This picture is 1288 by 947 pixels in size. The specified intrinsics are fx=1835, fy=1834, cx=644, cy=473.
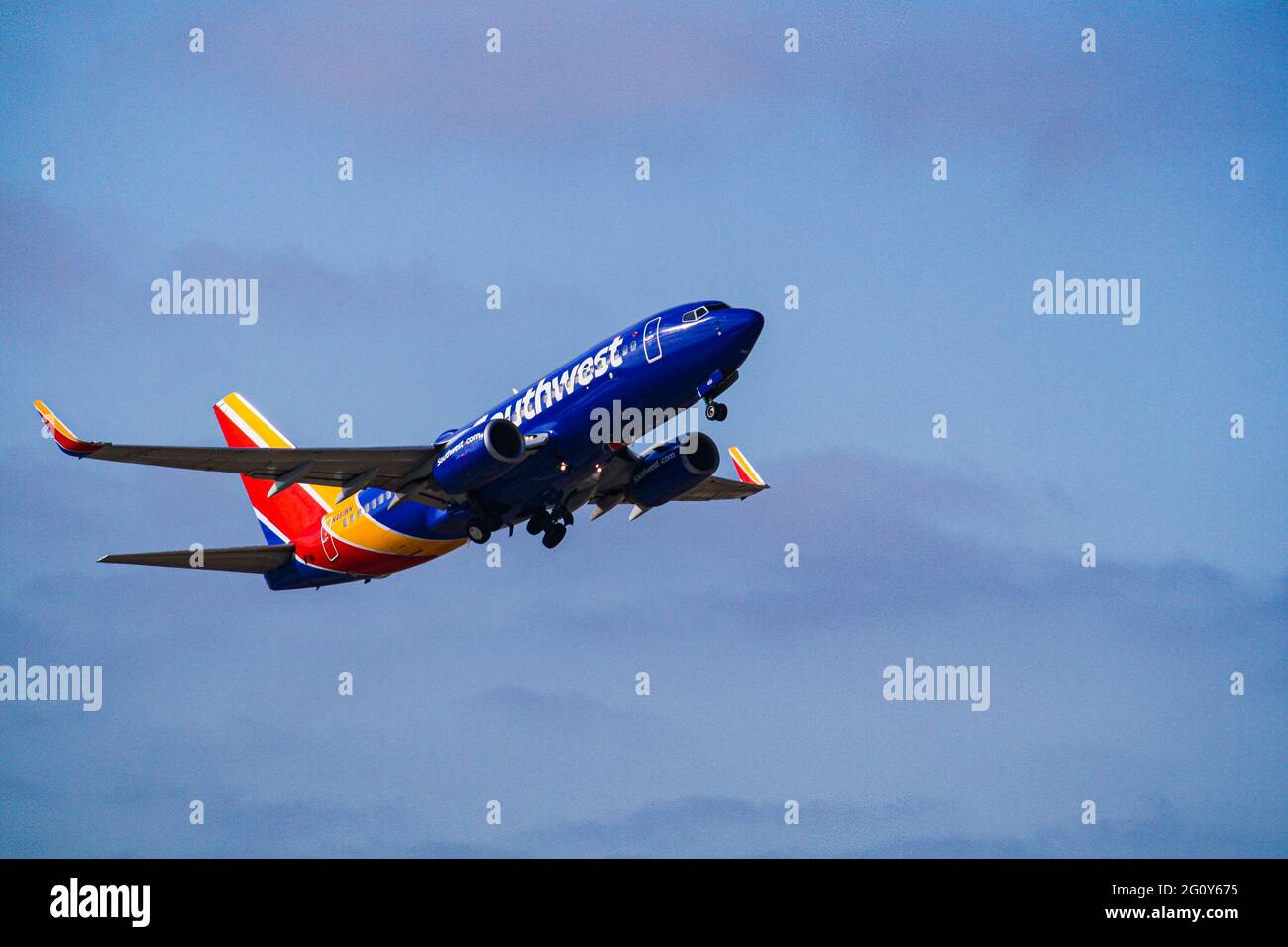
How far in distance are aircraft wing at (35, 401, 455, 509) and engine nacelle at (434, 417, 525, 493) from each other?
1102mm

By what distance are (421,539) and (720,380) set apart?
50.7ft

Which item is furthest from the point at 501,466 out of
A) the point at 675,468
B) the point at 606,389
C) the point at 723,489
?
the point at 723,489

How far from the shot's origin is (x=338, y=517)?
71125 millimetres

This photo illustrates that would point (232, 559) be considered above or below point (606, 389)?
below

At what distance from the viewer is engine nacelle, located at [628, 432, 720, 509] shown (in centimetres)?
6856

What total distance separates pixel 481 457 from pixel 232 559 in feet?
50.3

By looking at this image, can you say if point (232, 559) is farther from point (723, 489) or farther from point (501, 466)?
point (723, 489)

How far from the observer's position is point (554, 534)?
6856 cm
